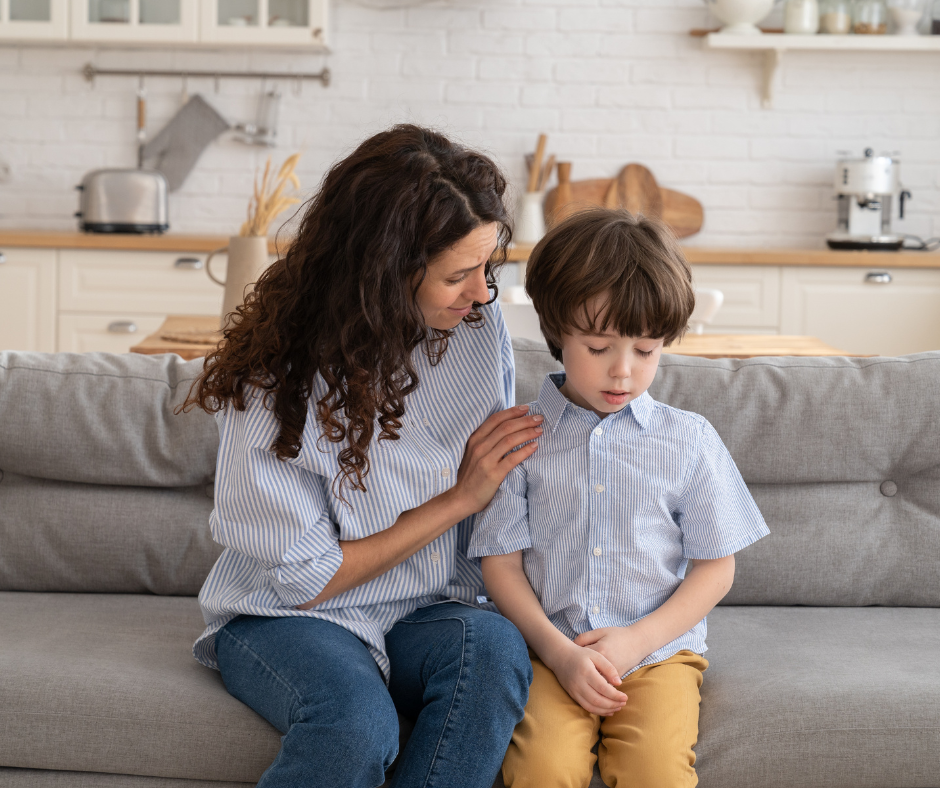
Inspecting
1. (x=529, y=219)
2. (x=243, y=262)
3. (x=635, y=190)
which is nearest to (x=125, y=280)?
(x=529, y=219)

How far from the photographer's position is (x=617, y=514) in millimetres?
1314

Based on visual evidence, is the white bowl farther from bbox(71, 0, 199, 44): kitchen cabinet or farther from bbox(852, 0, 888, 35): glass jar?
bbox(71, 0, 199, 44): kitchen cabinet

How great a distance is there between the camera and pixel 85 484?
1.64 metres

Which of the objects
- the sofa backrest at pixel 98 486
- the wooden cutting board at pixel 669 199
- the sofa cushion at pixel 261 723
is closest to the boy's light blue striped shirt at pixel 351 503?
the sofa cushion at pixel 261 723

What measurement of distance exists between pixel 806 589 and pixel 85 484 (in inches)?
46.5

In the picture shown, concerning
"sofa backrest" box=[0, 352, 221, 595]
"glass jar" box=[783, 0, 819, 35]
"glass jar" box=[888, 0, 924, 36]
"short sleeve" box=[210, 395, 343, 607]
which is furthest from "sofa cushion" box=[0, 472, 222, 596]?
"glass jar" box=[888, 0, 924, 36]

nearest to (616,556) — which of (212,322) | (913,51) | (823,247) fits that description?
(212,322)

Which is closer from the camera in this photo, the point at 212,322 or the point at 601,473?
the point at 601,473

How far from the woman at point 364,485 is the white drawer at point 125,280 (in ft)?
8.28

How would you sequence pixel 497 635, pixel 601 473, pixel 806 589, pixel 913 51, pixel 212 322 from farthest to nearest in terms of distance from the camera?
pixel 913 51 < pixel 212 322 < pixel 806 589 < pixel 601 473 < pixel 497 635

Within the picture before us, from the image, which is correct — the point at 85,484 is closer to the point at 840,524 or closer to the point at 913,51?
the point at 840,524

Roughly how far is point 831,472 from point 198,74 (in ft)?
11.3

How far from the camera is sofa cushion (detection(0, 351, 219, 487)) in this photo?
160 cm

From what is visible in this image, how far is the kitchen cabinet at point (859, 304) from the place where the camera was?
372 centimetres
